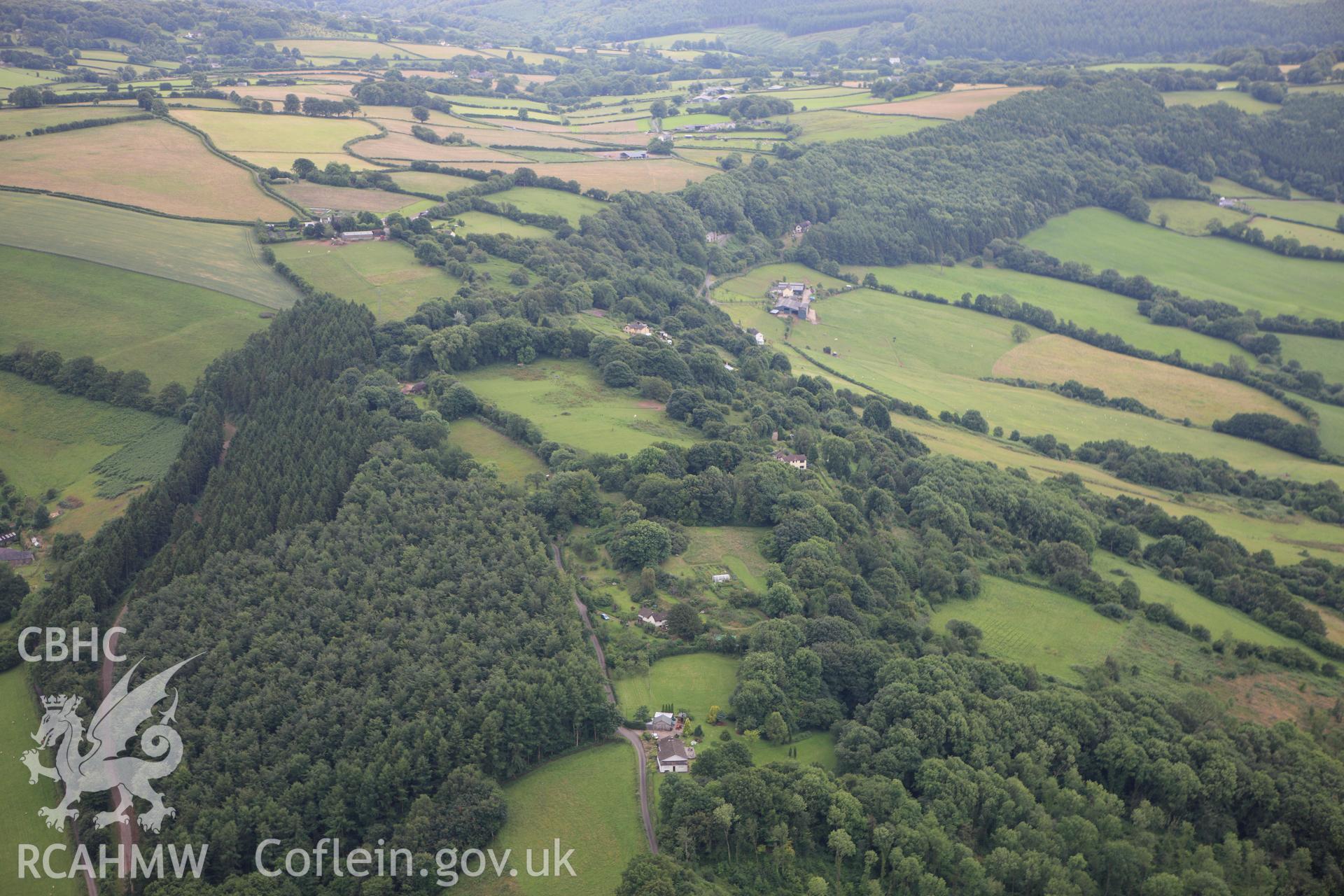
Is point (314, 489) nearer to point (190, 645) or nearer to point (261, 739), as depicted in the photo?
point (190, 645)

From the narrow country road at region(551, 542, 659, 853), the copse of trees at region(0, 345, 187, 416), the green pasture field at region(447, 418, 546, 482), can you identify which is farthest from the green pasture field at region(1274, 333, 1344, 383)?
the copse of trees at region(0, 345, 187, 416)

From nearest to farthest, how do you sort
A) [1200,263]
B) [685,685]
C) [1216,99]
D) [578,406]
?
1. [685,685]
2. [578,406]
3. [1200,263]
4. [1216,99]

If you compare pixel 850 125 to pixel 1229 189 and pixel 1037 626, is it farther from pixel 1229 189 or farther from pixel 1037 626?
pixel 1037 626

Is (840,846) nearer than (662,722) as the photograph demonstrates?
Yes

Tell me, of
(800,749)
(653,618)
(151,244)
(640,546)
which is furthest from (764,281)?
(800,749)

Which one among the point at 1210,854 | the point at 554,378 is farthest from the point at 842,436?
the point at 1210,854

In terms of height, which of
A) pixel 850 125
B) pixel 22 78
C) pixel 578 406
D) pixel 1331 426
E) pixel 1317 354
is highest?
pixel 850 125

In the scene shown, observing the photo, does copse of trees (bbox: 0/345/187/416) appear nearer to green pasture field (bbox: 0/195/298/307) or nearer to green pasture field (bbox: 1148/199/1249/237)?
green pasture field (bbox: 0/195/298/307)
